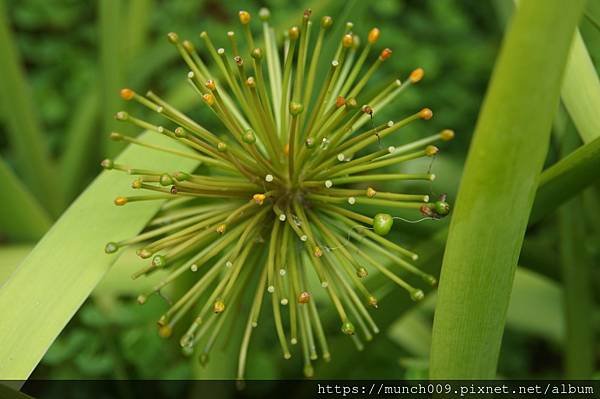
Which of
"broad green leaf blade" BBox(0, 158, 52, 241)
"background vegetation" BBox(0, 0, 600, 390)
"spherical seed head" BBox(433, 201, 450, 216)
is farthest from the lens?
Result: "broad green leaf blade" BBox(0, 158, 52, 241)

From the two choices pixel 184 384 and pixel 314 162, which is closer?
pixel 314 162

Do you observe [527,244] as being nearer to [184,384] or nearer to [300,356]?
[300,356]

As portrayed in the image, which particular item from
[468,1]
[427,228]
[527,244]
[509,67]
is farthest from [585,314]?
[468,1]

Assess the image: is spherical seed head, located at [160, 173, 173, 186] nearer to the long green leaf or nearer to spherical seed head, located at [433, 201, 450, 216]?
spherical seed head, located at [433, 201, 450, 216]

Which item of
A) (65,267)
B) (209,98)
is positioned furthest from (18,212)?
(209,98)

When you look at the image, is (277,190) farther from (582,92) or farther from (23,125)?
(23,125)

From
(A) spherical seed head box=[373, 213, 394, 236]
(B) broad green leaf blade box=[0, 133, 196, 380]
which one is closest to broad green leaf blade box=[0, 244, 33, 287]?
(B) broad green leaf blade box=[0, 133, 196, 380]
